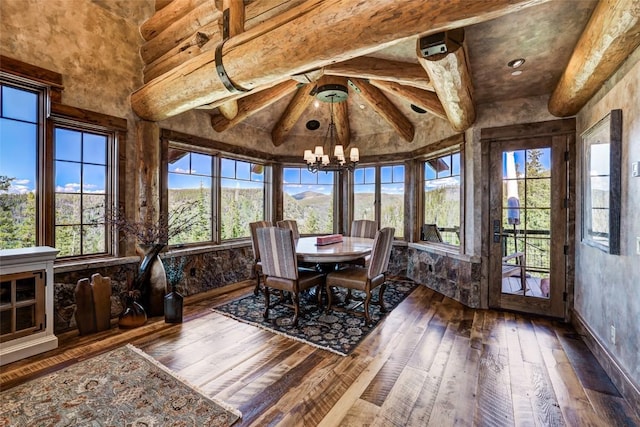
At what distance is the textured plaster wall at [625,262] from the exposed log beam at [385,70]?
142 cm

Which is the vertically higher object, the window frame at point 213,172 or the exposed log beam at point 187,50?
the exposed log beam at point 187,50

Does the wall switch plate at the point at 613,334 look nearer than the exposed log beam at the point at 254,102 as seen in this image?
Yes

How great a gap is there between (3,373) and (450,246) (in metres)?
5.08

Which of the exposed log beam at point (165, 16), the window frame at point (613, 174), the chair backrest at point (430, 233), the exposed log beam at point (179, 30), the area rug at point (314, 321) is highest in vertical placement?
the exposed log beam at point (165, 16)

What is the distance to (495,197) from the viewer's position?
3.65 meters

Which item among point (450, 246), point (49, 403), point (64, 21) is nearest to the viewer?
point (49, 403)

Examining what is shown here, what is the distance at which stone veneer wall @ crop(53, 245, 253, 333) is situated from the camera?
296 centimetres

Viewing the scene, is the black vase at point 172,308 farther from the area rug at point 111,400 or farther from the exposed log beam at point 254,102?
the exposed log beam at point 254,102

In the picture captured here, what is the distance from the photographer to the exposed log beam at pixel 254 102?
4.13 metres

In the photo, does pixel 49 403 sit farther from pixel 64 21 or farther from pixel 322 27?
pixel 64 21

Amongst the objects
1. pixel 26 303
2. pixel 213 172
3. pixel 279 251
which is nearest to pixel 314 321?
pixel 279 251

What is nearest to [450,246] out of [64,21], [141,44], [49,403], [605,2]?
[605,2]

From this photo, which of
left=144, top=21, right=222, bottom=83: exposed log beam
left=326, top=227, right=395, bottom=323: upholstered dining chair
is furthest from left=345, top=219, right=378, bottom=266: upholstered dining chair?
left=144, top=21, right=222, bottom=83: exposed log beam

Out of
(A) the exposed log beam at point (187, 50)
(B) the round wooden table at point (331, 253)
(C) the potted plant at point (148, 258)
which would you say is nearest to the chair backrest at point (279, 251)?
(B) the round wooden table at point (331, 253)
